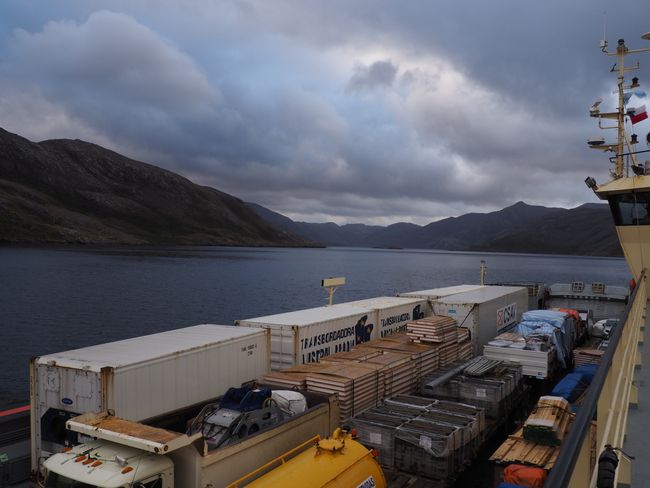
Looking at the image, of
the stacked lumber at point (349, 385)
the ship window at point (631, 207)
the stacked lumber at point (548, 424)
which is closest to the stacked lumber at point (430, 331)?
the stacked lumber at point (349, 385)

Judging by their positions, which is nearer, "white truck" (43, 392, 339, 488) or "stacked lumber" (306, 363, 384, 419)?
"white truck" (43, 392, 339, 488)

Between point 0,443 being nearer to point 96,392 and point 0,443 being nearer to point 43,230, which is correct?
point 96,392

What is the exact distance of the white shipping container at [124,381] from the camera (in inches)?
449

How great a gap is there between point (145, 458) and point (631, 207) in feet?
69.5

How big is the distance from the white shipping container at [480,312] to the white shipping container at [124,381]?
1389 cm

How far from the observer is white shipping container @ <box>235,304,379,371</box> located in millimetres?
17562

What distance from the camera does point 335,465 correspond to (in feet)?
31.3

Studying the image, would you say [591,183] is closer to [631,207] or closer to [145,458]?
[631,207]

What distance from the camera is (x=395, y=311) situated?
78.0 ft

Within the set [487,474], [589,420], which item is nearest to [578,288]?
[487,474]

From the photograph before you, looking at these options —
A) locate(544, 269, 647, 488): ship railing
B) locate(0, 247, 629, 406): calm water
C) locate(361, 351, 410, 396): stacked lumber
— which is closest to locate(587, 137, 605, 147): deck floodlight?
locate(361, 351, 410, 396): stacked lumber

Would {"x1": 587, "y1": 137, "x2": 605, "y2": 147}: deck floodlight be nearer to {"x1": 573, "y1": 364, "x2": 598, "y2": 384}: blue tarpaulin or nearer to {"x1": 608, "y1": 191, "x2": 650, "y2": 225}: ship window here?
{"x1": 608, "y1": 191, "x2": 650, "y2": 225}: ship window

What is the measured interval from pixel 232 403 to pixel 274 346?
548 centimetres

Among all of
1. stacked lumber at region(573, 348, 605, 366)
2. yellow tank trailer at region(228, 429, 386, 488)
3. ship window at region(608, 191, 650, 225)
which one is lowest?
stacked lumber at region(573, 348, 605, 366)
